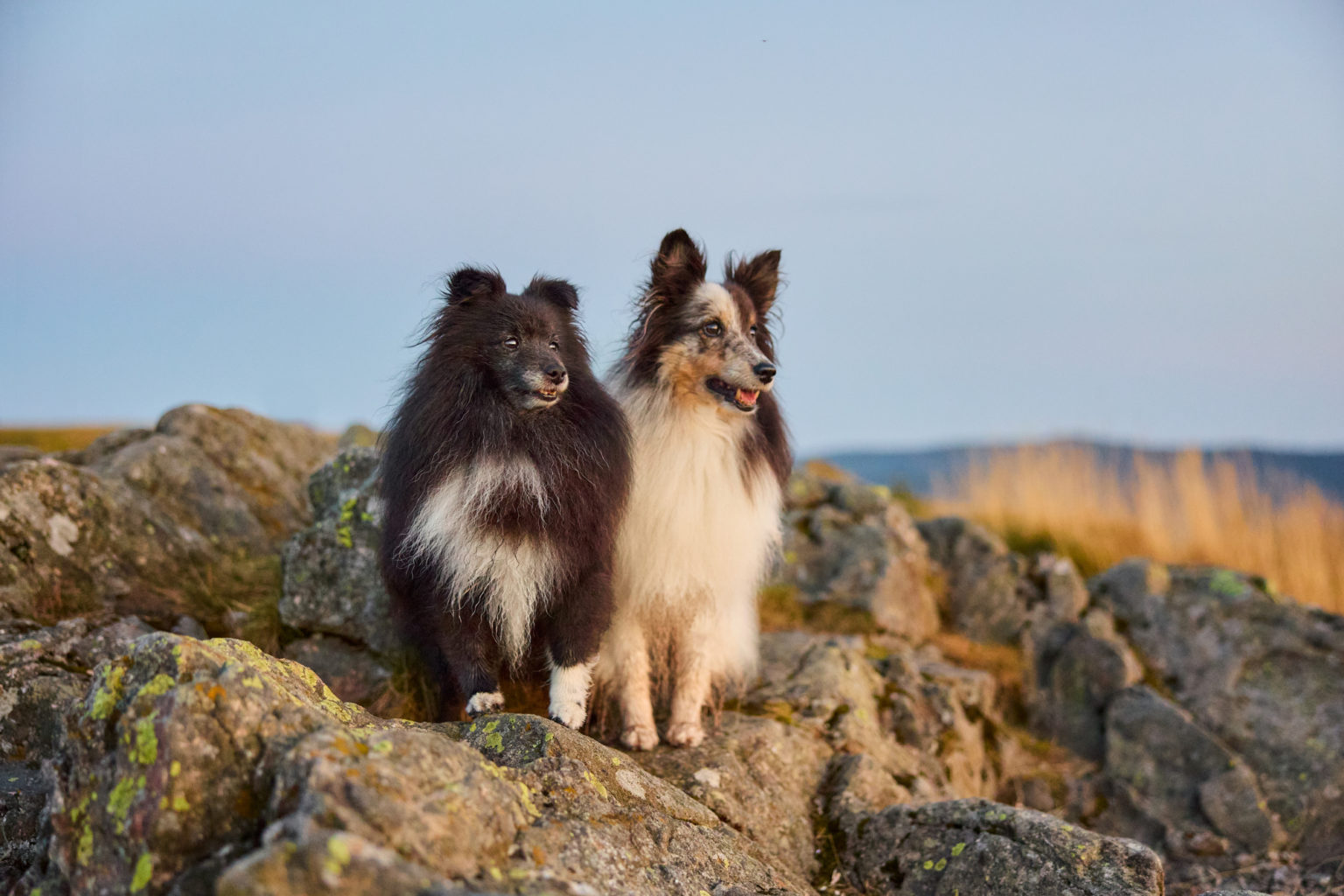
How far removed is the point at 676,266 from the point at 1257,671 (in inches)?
246

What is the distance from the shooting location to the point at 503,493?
14.6 feet

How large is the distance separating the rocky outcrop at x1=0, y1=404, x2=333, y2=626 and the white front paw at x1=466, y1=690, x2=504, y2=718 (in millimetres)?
2515

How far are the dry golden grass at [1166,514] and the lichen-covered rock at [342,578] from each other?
7.94m

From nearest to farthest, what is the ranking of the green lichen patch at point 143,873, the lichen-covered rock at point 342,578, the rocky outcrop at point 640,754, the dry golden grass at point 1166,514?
the green lichen patch at point 143,873 < the rocky outcrop at point 640,754 < the lichen-covered rock at point 342,578 < the dry golden grass at point 1166,514

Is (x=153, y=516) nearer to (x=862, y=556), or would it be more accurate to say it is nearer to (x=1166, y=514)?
(x=862, y=556)

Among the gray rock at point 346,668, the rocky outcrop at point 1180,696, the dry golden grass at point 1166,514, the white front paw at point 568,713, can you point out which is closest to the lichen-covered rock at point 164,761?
the white front paw at point 568,713

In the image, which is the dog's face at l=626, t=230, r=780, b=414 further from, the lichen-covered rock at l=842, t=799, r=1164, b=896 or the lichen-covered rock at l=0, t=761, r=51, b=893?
the lichen-covered rock at l=0, t=761, r=51, b=893

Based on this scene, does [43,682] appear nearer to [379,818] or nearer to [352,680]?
[352,680]

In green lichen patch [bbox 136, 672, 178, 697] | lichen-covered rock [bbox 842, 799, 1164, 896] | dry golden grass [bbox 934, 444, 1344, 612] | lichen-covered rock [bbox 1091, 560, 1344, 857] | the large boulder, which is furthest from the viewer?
dry golden grass [bbox 934, 444, 1344, 612]

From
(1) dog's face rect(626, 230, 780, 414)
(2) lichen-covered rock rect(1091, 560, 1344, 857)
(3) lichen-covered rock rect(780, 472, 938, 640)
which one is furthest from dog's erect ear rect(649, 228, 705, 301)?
(2) lichen-covered rock rect(1091, 560, 1344, 857)

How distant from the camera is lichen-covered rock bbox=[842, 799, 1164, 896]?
4.07 m

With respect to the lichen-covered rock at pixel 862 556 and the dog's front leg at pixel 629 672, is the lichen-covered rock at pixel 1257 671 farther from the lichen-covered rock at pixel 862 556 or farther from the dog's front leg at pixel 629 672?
the dog's front leg at pixel 629 672

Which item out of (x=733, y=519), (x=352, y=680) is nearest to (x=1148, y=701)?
(x=733, y=519)

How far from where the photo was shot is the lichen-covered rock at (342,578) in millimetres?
5973
